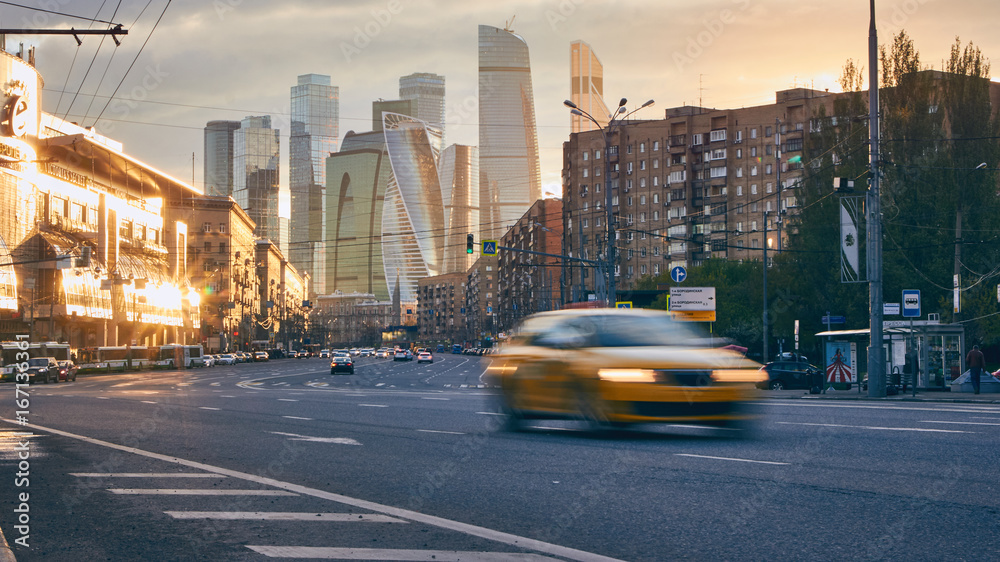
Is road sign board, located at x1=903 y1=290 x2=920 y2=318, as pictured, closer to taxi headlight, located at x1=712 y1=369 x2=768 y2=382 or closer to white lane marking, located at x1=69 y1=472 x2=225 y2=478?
taxi headlight, located at x1=712 y1=369 x2=768 y2=382

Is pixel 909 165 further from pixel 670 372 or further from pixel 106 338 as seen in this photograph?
pixel 106 338

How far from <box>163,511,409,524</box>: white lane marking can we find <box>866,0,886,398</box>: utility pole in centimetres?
2137

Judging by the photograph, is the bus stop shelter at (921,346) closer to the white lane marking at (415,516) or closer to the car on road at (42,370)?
the white lane marking at (415,516)

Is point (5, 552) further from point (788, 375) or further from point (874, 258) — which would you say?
point (788, 375)

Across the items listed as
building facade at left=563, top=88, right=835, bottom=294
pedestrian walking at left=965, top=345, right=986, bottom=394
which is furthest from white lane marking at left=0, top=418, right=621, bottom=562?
building facade at left=563, top=88, right=835, bottom=294

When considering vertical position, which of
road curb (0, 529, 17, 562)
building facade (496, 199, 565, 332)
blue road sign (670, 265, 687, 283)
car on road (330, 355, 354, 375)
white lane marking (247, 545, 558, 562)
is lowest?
car on road (330, 355, 354, 375)

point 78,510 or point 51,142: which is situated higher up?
point 51,142

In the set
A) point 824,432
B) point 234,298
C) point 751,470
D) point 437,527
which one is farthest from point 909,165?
point 234,298

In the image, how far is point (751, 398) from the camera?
39.0 ft

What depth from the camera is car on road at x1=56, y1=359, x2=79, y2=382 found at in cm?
5105

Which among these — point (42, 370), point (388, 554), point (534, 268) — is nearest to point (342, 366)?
point (42, 370)

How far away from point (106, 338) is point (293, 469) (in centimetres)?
8267

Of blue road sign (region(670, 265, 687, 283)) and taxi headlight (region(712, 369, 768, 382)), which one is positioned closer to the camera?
taxi headlight (region(712, 369, 768, 382))

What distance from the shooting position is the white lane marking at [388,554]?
5.45 meters
